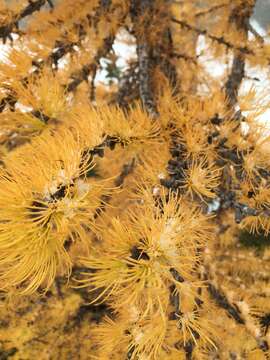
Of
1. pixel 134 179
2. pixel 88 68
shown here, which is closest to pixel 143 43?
pixel 88 68

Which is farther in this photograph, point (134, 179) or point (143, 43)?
point (143, 43)

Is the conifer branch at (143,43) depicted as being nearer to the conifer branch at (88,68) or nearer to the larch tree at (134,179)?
the larch tree at (134,179)

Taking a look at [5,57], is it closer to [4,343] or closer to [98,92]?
[4,343]

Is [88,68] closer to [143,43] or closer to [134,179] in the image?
[143,43]

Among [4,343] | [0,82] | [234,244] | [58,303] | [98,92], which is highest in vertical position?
[0,82]

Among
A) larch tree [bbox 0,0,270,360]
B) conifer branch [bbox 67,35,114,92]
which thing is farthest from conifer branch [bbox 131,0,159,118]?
conifer branch [bbox 67,35,114,92]

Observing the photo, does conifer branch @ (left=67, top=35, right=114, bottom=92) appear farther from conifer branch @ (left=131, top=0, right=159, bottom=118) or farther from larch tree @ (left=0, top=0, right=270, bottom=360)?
conifer branch @ (left=131, top=0, right=159, bottom=118)

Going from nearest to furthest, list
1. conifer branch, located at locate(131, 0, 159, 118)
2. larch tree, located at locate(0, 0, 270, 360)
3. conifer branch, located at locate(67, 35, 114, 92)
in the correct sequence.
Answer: larch tree, located at locate(0, 0, 270, 360) < conifer branch, located at locate(67, 35, 114, 92) < conifer branch, located at locate(131, 0, 159, 118)

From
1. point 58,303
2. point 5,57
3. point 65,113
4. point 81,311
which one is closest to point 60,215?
point 65,113
